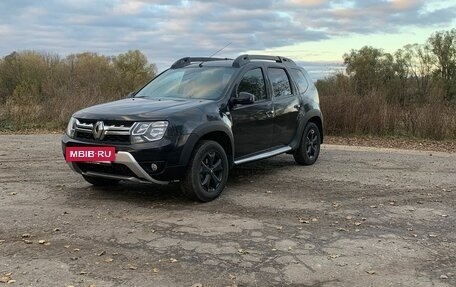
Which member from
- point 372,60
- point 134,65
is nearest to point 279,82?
point 372,60

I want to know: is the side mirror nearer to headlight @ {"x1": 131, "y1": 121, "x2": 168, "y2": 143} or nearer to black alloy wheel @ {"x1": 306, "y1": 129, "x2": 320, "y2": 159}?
headlight @ {"x1": 131, "y1": 121, "x2": 168, "y2": 143}

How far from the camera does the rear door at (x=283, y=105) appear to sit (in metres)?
7.97

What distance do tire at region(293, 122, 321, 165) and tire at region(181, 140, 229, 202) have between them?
2.63 metres

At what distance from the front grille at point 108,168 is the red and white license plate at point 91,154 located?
4.7 inches

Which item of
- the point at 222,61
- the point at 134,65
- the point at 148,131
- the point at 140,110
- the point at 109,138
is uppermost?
the point at 134,65

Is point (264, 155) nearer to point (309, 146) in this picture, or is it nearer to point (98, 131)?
point (309, 146)

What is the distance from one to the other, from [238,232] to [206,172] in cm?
139

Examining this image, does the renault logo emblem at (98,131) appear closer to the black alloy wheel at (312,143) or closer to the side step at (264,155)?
the side step at (264,155)

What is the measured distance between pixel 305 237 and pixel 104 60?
5624 cm

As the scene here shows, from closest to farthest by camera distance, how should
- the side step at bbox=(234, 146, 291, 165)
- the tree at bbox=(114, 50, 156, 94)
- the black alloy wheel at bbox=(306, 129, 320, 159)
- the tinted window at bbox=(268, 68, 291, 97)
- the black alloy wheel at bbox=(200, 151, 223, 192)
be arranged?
the black alloy wheel at bbox=(200, 151, 223, 192) < the side step at bbox=(234, 146, 291, 165) < the tinted window at bbox=(268, 68, 291, 97) < the black alloy wheel at bbox=(306, 129, 320, 159) < the tree at bbox=(114, 50, 156, 94)

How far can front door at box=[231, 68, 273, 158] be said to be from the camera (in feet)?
23.3

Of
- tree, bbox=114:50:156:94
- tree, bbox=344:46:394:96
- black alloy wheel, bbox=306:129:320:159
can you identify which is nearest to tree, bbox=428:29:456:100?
tree, bbox=344:46:394:96

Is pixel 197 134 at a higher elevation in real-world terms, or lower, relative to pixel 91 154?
higher

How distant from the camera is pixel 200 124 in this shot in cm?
626
